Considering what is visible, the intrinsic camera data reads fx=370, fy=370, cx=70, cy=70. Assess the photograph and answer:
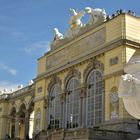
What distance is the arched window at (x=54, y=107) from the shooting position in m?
35.0

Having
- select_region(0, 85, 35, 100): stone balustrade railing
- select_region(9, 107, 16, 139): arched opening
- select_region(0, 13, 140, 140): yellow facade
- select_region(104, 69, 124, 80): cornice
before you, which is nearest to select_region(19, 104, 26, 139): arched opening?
select_region(9, 107, 16, 139): arched opening

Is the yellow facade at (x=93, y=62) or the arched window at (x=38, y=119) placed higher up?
the yellow facade at (x=93, y=62)

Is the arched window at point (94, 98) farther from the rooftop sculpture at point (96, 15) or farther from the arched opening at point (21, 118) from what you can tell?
the arched opening at point (21, 118)

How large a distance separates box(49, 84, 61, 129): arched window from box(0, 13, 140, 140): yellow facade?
0.48 m

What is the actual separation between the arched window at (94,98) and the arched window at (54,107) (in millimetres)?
4767

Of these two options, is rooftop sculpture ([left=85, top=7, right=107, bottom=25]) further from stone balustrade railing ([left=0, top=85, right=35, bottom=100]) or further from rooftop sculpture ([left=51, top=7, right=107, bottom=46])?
stone balustrade railing ([left=0, top=85, right=35, bottom=100])

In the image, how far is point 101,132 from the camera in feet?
81.9

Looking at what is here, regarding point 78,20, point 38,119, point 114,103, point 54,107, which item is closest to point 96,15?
point 78,20

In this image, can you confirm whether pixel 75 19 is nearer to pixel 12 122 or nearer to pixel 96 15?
pixel 96 15

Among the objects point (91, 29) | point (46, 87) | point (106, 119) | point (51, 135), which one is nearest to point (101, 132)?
point (106, 119)

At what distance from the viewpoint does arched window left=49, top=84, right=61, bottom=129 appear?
35.0 meters

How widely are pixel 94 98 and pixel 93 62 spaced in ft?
9.74

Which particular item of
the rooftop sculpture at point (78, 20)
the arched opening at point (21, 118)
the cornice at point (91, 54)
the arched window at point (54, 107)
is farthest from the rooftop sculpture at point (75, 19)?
Answer: the arched opening at point (21, 118)

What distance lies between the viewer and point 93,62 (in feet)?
100
